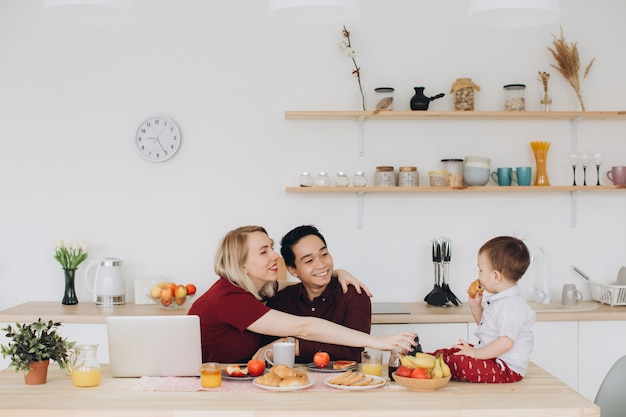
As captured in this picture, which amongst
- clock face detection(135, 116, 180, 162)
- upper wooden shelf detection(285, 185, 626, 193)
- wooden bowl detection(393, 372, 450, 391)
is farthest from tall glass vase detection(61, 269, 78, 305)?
wooden bowl detection(393, 372, 450, 391)

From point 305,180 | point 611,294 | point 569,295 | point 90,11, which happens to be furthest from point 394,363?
point 611,294

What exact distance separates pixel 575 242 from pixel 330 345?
229cm

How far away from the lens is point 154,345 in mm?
2494

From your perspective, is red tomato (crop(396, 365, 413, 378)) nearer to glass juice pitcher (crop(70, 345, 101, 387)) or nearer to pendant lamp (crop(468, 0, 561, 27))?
glass juice pitcher (crop(70, 345, 101, 387))

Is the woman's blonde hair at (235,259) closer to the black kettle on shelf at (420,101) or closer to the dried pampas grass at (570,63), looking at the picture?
the black kettle on shelf at (420,101)

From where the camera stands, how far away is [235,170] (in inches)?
180

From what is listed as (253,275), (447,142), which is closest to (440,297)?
(447,142)

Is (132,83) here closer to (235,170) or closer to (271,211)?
(235,170)

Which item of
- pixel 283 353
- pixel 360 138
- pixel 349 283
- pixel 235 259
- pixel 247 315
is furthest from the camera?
pixel 360 138

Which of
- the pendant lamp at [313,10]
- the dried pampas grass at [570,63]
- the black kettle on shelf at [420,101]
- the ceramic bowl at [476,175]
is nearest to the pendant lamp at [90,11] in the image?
the pendant lamp at [313,10]

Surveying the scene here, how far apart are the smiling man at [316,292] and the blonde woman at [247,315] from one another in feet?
0.41

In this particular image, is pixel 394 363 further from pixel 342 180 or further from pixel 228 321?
pixel 342 180

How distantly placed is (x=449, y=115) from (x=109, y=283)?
2.14 m

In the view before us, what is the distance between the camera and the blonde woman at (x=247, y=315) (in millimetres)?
2695
